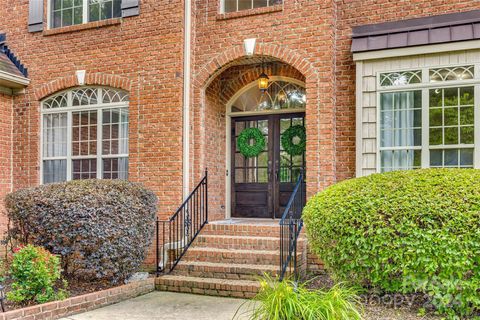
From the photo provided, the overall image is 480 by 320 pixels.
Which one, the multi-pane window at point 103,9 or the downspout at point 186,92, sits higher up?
the multi-pane window at point 103,9

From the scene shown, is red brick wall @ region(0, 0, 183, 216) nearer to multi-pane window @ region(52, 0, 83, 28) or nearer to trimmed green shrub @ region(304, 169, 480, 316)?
multi-pane window @ region(52, 0, 83, 28)

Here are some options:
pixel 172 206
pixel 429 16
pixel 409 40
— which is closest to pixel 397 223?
pixel 409 40

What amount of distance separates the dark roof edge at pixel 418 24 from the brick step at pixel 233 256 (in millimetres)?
3610

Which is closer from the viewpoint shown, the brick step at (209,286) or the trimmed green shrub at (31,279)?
the trimmed green shrub at (31,279)

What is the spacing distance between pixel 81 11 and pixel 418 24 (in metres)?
6.36

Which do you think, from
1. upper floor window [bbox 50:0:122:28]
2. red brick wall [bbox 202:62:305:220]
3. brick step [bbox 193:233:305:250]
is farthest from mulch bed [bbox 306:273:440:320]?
upper floor window [bbox 50:0:122:28]

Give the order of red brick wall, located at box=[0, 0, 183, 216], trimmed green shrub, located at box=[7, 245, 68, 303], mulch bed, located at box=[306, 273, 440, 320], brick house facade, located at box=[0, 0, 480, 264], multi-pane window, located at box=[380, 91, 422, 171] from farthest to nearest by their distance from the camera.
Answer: red brick wall, located at box=[0, 0, 183, 216] < brick house facade, located at box=[0, 0, 480, 264] < multi-pane window, located at box=[380, 91, 422, 171] < trimmed green shrub, located at box=[7, 245, 68, 303] < mulch bed, located at box=[306, 273, 440, 320]

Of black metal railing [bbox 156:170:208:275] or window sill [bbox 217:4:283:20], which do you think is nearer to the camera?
black metal railing [bbox 156:170:208:275]

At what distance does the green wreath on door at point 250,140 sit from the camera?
859cm

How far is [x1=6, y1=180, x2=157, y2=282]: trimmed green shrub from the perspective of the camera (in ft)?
19.3

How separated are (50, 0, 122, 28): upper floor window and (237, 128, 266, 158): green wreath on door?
11.0 ft

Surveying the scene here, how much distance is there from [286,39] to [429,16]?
7.14ft

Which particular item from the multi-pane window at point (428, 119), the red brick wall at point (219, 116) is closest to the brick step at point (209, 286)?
the red brick wall at point (219, 116)

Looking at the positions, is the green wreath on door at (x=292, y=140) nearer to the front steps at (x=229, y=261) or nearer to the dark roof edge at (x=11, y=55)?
the front steps at (x=229, y=261)
